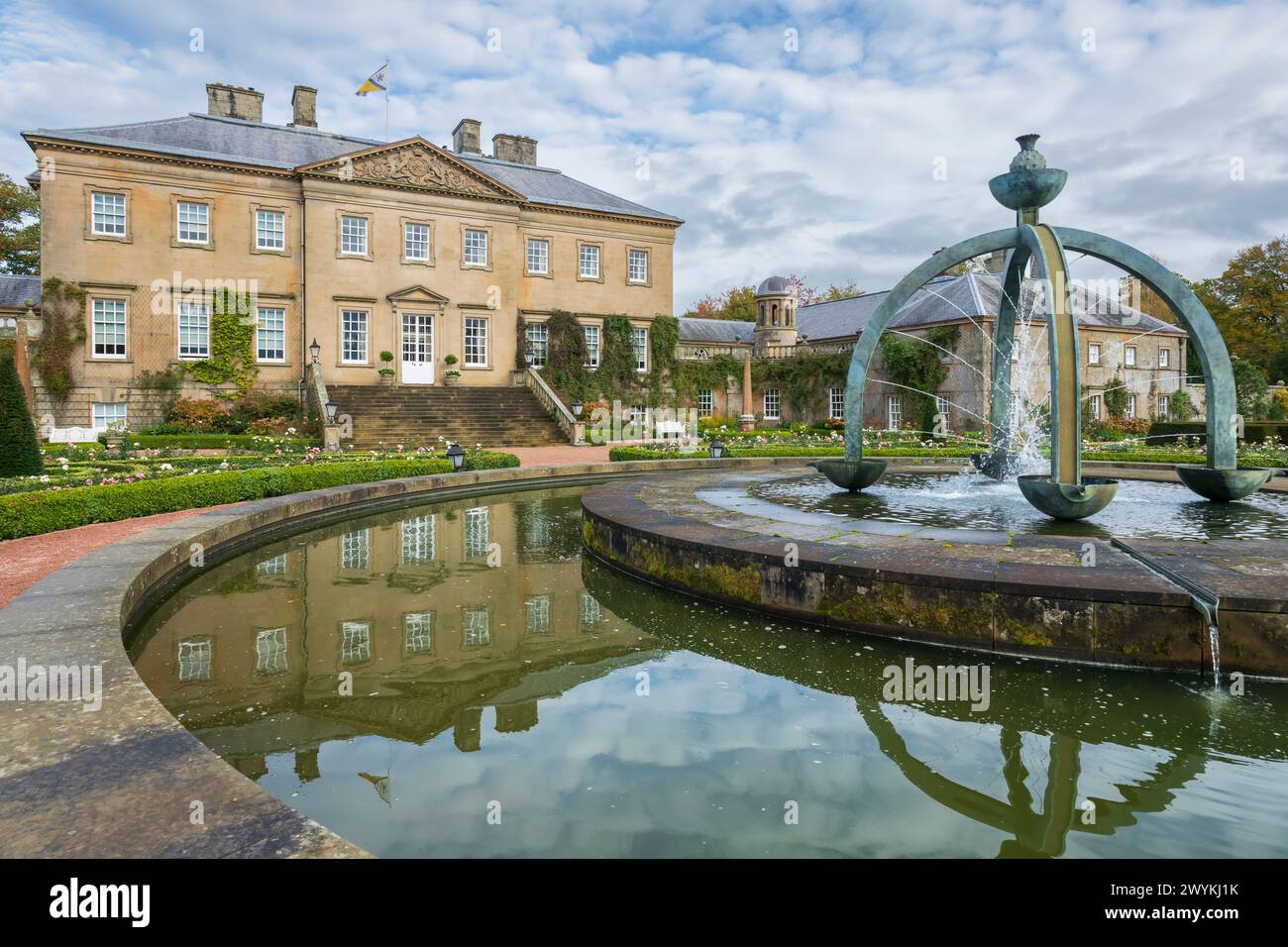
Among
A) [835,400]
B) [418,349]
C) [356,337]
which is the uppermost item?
[356,337]

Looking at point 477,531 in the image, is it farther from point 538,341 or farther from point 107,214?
point 107,214

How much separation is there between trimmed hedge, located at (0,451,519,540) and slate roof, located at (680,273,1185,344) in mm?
23291

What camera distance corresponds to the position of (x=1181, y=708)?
4.49 meters

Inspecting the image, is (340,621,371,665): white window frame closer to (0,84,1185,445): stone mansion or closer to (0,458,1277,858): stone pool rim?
(0,458,1277,858): stone pool rim

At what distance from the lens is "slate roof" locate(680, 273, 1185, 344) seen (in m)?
35.7

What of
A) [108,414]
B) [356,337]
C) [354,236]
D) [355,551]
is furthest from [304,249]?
[355,551]

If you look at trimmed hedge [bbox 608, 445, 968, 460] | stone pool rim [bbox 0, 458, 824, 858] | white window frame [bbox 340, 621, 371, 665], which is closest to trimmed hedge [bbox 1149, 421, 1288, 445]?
trimmed hedge [bbox 608, 445, 968, 460]

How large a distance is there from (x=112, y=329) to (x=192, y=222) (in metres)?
4.61

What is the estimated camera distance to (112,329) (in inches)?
1049

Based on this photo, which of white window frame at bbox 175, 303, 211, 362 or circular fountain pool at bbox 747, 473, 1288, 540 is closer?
circular fountain pool at bbox 747, 473, 1288, 540

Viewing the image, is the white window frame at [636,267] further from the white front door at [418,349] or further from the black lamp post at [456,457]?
the black lamp post at [456,457]

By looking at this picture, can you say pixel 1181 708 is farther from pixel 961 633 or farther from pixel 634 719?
pixel 634 719

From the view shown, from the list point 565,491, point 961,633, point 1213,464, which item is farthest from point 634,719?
point 565,491
